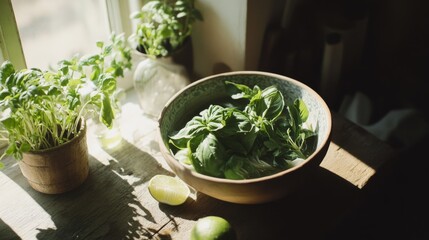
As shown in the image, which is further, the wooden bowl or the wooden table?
the wooden table

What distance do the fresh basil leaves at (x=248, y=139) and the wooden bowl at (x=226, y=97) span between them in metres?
0.03

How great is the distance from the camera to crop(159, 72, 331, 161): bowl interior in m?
0.97

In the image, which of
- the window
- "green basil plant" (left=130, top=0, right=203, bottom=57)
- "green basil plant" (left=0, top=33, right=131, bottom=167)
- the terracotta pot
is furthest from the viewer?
"green basil plant" (left=130, top=0, right=203, bottom=57)

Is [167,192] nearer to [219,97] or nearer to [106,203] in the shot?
[106,203]

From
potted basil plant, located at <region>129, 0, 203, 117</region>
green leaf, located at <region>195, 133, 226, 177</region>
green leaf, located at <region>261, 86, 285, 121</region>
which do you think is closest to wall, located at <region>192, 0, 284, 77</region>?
potted basil plant, located at <region>129, 0, 203, 117</region>

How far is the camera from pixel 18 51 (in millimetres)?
1071

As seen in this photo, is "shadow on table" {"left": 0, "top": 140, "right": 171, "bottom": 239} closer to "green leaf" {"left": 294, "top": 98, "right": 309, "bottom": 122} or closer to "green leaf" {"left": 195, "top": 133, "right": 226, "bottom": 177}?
"green leaf" {"left": 195, "top": 133, "right": 226, "bottom": 177}

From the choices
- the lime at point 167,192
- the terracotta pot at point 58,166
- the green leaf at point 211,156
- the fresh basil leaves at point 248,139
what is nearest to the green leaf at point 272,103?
the fresh basil leaves at point 248,139

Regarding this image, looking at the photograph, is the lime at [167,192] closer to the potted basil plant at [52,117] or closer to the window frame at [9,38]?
the potted basil plant at [52,117]

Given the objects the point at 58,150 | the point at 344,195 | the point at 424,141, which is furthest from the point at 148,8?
the point at 424,141

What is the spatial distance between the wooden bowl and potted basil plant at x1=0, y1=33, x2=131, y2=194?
153 mm

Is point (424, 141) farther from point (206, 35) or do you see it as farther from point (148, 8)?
point (148, 8)

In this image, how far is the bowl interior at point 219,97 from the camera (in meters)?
0.97

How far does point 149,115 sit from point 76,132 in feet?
1.09
